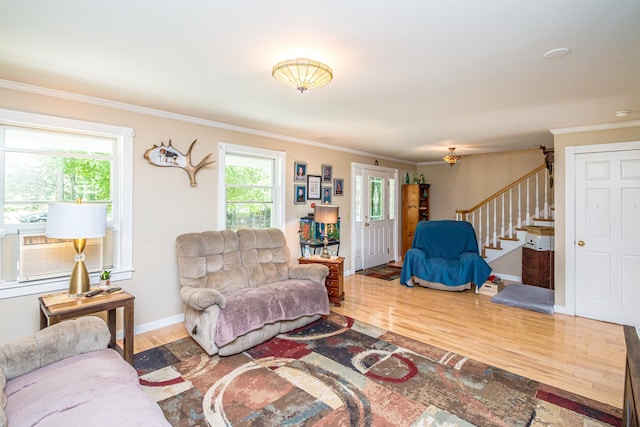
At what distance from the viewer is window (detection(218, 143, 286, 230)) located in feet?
13.2

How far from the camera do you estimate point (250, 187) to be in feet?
14.3

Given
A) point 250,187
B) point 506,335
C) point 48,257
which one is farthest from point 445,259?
point 48,257

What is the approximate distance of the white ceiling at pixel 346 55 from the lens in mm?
1608

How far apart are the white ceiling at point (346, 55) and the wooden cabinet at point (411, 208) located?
3577mm

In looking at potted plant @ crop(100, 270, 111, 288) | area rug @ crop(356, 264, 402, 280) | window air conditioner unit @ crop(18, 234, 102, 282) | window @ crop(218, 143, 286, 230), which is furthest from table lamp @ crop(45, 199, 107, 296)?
area rug @ crop(356, 264, 402, 280)

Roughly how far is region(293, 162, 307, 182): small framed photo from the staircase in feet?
10.8

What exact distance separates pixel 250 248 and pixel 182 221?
0.81 meters

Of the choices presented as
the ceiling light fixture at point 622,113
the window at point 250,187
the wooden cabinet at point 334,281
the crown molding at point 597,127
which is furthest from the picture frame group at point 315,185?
the ceiling light fixture at point 622,113

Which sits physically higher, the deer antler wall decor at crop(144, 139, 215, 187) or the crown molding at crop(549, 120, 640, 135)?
the crown molding at crop(549, 120, 640, 135)

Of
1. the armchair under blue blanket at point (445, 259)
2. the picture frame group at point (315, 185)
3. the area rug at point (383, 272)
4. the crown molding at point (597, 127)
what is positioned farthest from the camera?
the area rug at point (383, 272)

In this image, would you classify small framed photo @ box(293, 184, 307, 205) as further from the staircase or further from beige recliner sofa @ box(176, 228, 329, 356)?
the staircase

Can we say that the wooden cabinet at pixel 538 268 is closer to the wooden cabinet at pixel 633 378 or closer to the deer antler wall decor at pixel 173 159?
the wooden cabinet at pixel 633 378

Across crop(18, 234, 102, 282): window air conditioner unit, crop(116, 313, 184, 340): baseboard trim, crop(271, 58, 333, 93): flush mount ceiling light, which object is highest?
crop(271, 58, 333, 93): flush mount ceiling light

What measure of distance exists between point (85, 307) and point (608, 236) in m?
5.22
